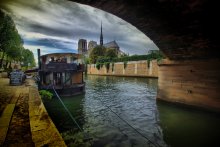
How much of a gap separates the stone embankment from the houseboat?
18.2 m

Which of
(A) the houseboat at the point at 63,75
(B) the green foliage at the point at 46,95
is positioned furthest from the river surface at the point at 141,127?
(A) the houseboat at the point at 63,75

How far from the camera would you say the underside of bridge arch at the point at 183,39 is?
18.6 ft

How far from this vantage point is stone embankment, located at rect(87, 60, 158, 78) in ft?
106

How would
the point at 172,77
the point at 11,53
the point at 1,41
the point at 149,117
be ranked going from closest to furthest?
the point at 149,117 → the point at 172,77 → the point at 1,41 → the point at 11,53

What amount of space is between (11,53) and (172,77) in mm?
36839

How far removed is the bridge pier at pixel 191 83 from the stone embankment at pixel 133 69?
67.8 ft

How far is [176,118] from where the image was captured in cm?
888

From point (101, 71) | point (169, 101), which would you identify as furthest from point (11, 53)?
point (169, 101)

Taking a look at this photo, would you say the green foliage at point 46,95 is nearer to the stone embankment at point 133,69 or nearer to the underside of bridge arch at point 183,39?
the underside of bridge arch at point 183,39

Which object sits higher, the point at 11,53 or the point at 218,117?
the point at 11,53

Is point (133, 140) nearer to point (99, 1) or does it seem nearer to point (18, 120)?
point (18, 120)

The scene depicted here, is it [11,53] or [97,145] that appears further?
[11,53]

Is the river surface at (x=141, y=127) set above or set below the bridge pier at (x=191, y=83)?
below

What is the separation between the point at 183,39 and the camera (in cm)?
822
